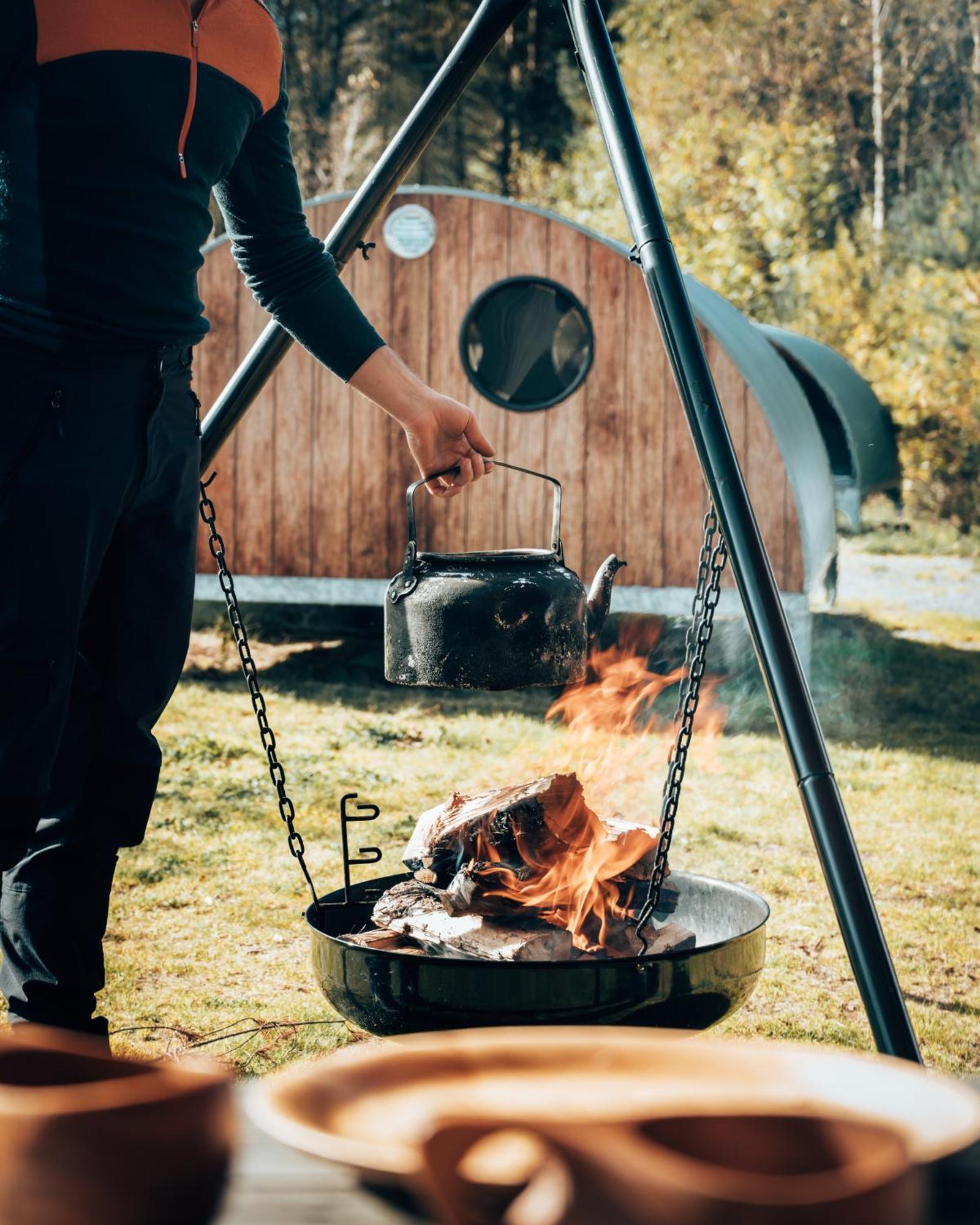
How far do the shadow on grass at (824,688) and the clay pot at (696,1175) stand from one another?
6.59 m

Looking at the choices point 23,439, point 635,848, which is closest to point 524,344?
point 635,848

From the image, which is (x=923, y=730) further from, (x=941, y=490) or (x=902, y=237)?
(x=902, y=237)

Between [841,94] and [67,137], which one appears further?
[841,94]

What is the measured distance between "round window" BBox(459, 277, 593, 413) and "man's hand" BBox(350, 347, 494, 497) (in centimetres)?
573

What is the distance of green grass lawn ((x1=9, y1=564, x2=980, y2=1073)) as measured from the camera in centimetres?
361

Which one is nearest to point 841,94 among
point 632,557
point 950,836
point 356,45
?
point 356,45

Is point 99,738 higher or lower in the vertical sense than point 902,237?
lower

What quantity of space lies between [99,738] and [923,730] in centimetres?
601

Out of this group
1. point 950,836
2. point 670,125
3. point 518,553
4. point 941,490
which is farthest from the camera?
point 670,125

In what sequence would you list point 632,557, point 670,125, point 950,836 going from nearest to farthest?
point 950,836
point 632,557
point 670,125

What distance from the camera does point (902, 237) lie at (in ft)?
78.5

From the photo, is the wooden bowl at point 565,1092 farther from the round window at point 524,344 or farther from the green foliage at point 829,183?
the green foliage at point 829,183

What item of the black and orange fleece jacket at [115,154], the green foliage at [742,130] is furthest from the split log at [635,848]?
the green foliage at [742,130]

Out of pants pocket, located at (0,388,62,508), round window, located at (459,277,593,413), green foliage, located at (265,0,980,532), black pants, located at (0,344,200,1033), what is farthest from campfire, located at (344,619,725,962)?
green foliage, located at (265,0,980,532)
